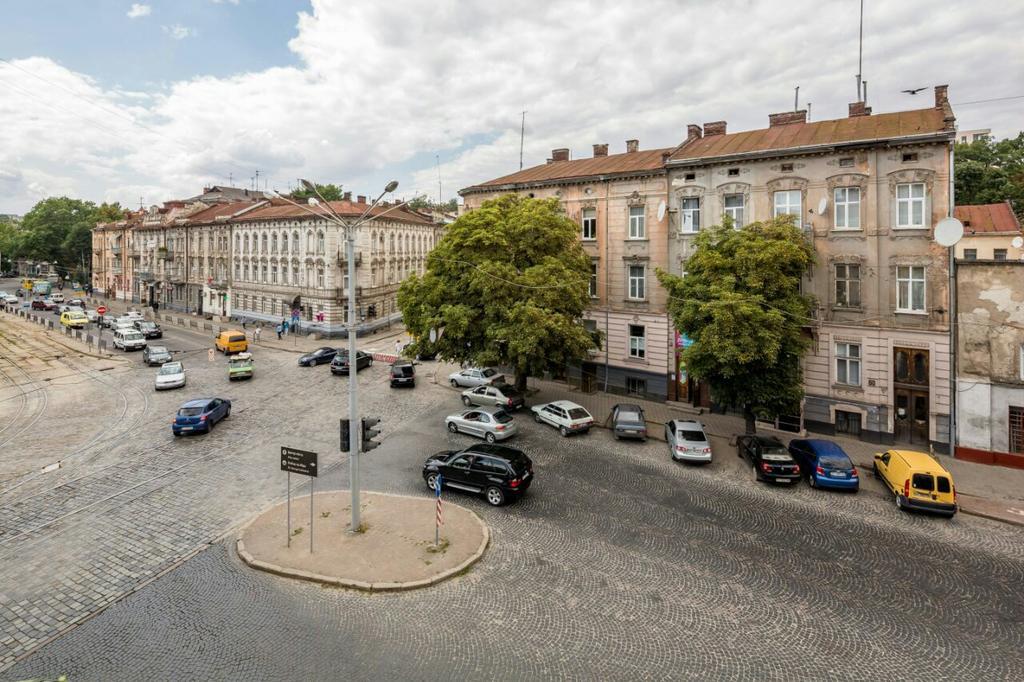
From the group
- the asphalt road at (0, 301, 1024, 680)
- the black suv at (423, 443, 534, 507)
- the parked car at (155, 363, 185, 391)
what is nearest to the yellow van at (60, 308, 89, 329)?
the parked car at (155, 363, 185, 391)

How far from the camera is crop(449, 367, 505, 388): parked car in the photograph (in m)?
32.3

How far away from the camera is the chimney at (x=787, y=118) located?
3048cm

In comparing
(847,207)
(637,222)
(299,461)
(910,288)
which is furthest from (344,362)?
(910,288)

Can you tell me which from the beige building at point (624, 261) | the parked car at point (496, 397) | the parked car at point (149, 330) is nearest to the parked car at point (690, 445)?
the parked car at point (496, 397)

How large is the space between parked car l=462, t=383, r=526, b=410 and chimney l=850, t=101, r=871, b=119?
22.9 m

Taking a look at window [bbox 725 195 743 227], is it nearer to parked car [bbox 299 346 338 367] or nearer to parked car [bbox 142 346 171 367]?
parked car [bbox 299 346 338 367]

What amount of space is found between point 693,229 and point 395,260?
1470 inches

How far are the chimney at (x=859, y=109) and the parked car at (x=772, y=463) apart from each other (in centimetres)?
1931

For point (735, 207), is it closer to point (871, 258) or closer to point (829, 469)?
point (871, 258)

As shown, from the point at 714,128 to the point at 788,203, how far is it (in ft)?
28.6

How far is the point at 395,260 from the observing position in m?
59.2

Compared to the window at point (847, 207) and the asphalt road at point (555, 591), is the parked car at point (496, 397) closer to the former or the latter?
the asphalt road at point (555, 591)

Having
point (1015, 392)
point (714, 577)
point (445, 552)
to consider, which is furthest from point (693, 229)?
point (445, 552)

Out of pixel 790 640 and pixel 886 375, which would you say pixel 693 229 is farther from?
pixel 790 640
